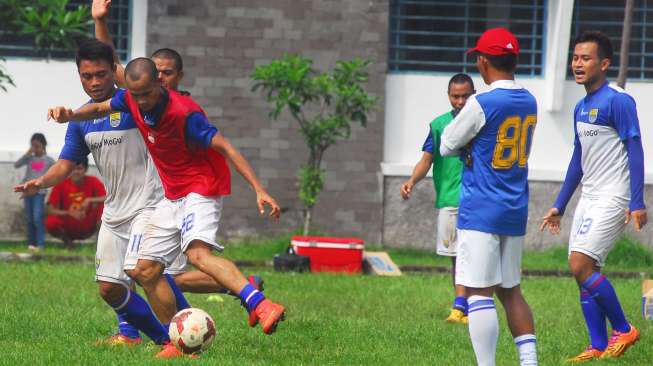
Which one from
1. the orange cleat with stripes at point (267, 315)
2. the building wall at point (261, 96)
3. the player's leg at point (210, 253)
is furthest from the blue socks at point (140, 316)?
the building wall at point (261, 96)

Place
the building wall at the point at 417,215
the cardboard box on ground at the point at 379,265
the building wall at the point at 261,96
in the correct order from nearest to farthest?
1. the cardboard box on ground at the point at 379,265
2. the building wall at the point at 261,96
3. the building wall at the point at 417,215

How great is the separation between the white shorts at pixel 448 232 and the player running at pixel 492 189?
4742mm

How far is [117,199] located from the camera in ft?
30.8

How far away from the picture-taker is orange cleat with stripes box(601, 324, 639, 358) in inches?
381

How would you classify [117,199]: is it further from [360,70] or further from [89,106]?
[360,70]

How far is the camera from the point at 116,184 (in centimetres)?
940

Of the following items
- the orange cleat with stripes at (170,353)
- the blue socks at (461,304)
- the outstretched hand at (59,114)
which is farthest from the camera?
the blue socks at (461,304)

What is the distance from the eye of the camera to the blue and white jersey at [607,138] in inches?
377

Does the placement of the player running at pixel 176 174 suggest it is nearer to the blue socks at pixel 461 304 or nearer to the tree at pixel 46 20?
the blue socks at pixel 461 304

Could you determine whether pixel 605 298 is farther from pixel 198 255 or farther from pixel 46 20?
pixel 46 20

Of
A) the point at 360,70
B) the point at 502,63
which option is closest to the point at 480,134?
the point at 502,63

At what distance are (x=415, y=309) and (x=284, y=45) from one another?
8567mm

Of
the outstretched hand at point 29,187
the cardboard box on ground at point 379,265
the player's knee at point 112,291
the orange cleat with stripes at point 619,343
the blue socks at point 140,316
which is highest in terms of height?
the outstretched hand at point 29,187

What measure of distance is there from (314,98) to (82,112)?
11.2m
